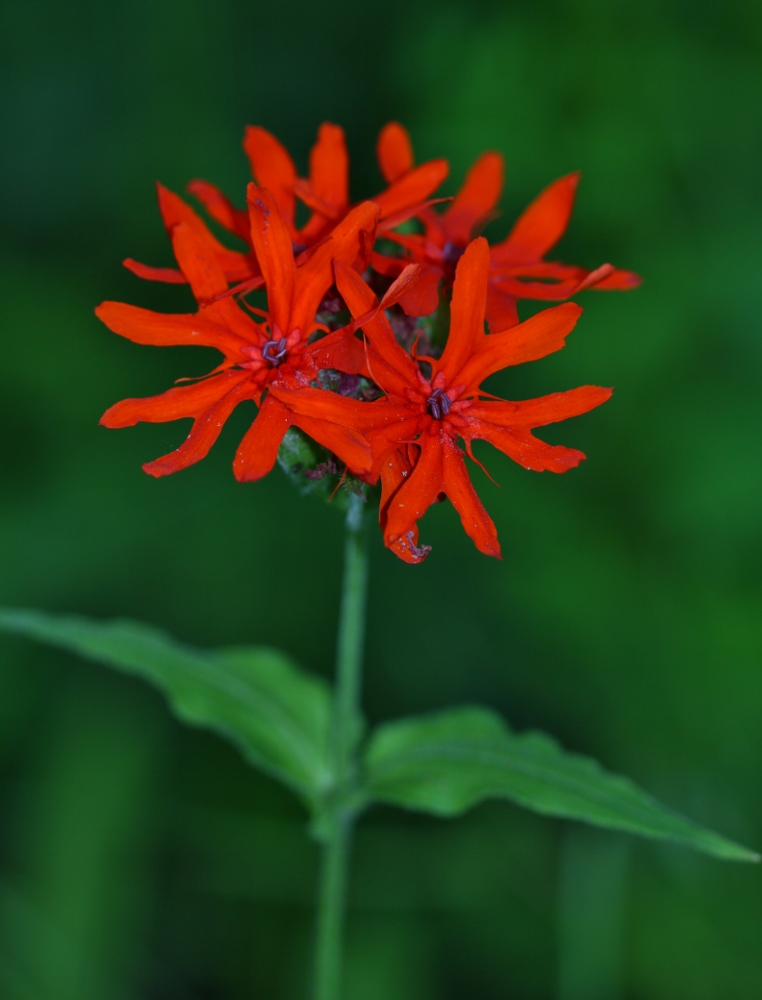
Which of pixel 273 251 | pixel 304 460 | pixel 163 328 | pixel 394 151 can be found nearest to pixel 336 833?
pixel 304 460

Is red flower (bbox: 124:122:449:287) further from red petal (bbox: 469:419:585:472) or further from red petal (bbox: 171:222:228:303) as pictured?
red petal (bbox: 469:419:585:472)

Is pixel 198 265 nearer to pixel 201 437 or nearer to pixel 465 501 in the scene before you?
pixel 201 437

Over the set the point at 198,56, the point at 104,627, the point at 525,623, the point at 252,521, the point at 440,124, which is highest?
the point at 198,56

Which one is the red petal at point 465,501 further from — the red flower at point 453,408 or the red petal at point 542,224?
the red petal at point 542,224

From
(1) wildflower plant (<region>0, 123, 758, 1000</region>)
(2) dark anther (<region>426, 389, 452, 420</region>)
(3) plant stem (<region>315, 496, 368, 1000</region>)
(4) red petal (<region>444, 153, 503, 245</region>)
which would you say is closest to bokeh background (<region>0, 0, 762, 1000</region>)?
(3) plant stem (<region>315, 496, 368, 1000</region>)

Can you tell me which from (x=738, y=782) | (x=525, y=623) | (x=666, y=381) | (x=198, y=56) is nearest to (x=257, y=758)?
(x=525, y=623)

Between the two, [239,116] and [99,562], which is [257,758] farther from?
[239,116]
